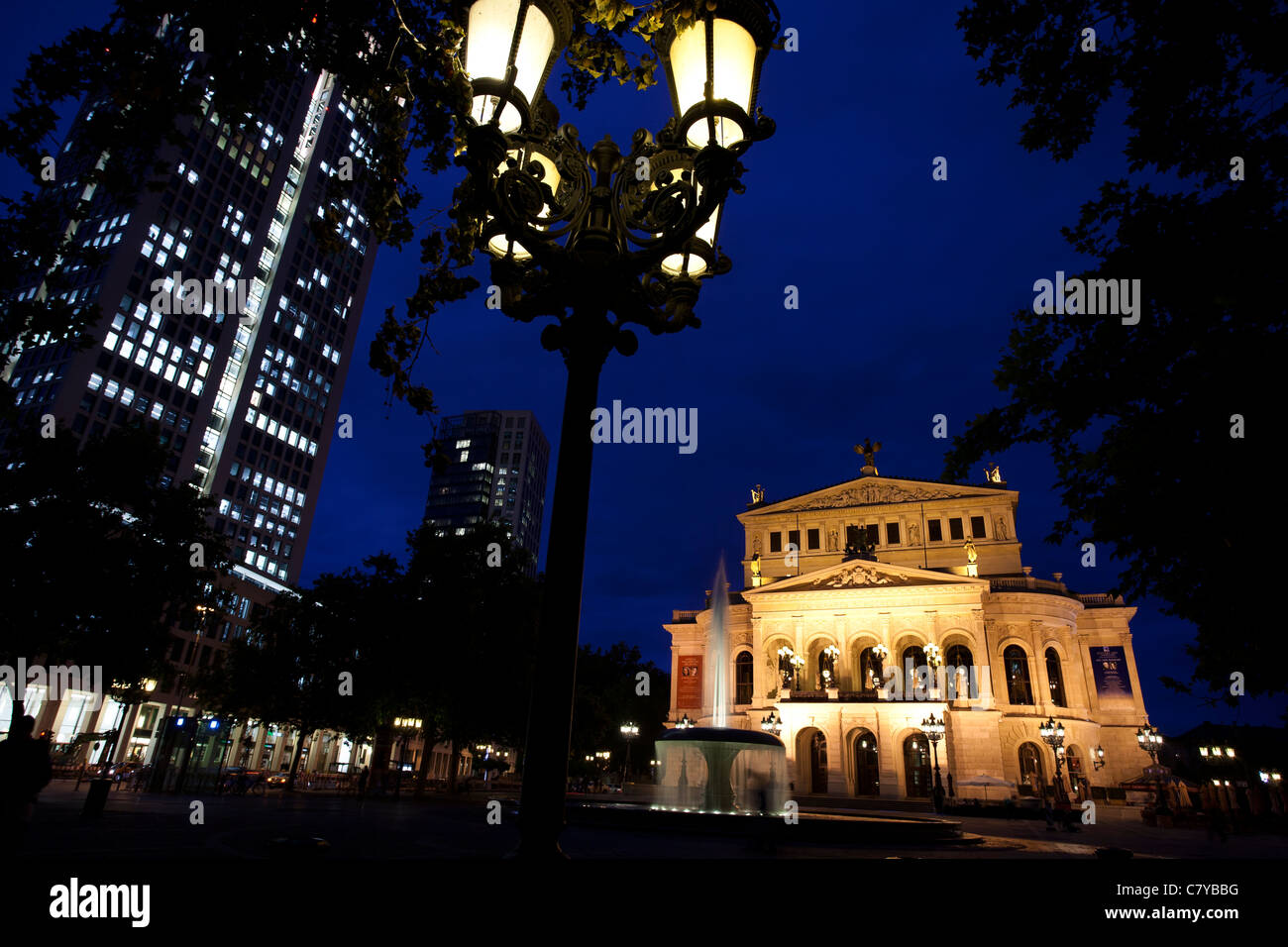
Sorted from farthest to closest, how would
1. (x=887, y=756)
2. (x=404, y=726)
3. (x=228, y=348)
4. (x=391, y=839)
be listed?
(x=228, y=348) → (x=887, y=756) → (x=404, y=726) → (x=391, y=839)

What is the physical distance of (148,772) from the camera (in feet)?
91.5

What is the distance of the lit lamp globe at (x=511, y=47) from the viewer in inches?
175

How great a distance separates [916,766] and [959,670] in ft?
22.7

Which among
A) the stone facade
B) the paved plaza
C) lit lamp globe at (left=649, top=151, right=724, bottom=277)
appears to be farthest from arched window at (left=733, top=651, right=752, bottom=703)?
lit lamp globe at (left=649, top=151, right=724, bottom=277)

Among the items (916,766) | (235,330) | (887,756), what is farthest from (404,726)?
(235,330)

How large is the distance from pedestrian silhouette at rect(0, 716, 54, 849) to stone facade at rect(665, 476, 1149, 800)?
41.4 metres

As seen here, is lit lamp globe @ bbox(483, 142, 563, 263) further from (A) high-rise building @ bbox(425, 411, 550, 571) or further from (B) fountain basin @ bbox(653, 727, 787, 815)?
(A) high-rise building @ bbox(425, 411, 550, 571)

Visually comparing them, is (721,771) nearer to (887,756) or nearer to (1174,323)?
(1174,323)

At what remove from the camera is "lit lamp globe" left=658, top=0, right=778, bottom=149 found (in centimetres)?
451

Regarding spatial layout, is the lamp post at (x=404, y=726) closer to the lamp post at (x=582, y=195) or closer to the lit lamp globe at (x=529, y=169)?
the lit lamp globe at (x=529, y=169)

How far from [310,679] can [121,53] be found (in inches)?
1331

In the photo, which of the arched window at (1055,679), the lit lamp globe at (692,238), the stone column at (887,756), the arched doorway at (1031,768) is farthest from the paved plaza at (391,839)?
the arched window at (1055,679)

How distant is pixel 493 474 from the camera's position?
156125mm

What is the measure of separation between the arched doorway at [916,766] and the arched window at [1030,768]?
5.88 metres
